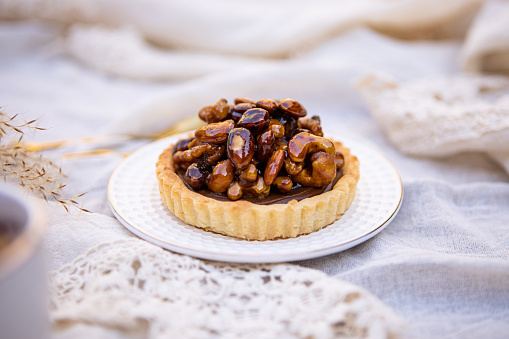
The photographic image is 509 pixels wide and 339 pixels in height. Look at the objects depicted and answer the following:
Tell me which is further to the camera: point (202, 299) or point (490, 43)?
point (490, 43)

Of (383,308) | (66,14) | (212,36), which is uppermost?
(66,14)

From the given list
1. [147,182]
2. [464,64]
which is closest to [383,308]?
Answer: [147,182]

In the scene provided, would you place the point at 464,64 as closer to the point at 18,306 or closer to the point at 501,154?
the point at 501,154

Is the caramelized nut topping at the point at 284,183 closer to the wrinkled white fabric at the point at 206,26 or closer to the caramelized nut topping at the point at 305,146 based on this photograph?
the caramelized nut topping at the point at 305,146

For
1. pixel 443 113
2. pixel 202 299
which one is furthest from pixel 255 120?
pixel 443 113

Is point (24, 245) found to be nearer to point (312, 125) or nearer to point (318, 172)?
point (318, 172)

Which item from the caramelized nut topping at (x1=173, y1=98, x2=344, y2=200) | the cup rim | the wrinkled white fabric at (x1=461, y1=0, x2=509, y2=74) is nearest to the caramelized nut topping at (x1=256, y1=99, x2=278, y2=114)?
the caramelized nut topping at (x1=173, y1=98, x2=344, y2=200)
